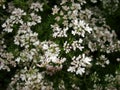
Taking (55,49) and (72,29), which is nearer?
(55,49)

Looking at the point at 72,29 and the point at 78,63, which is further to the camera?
the point at 72,29

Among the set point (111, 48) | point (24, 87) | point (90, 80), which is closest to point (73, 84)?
point (90, 80)

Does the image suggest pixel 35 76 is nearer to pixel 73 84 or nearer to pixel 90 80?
pixel 73 84

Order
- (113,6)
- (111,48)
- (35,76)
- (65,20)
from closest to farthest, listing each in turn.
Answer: (35,76), (65,20), (111,48), (113,6)

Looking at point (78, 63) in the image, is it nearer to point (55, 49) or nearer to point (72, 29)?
point (55, 49)

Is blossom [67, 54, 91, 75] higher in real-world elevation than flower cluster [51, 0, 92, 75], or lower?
lower

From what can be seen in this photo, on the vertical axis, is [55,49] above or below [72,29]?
below

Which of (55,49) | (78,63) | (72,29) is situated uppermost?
(72,29)

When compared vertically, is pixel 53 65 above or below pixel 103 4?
below

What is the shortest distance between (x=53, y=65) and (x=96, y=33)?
105 centimetres

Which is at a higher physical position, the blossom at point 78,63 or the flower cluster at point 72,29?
the flower cluster at point 72,29

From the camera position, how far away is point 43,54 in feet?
13.4

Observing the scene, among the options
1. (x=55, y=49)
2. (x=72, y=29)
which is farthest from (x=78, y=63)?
(x=72, y=29)

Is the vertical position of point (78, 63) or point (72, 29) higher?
point (72, 29)
